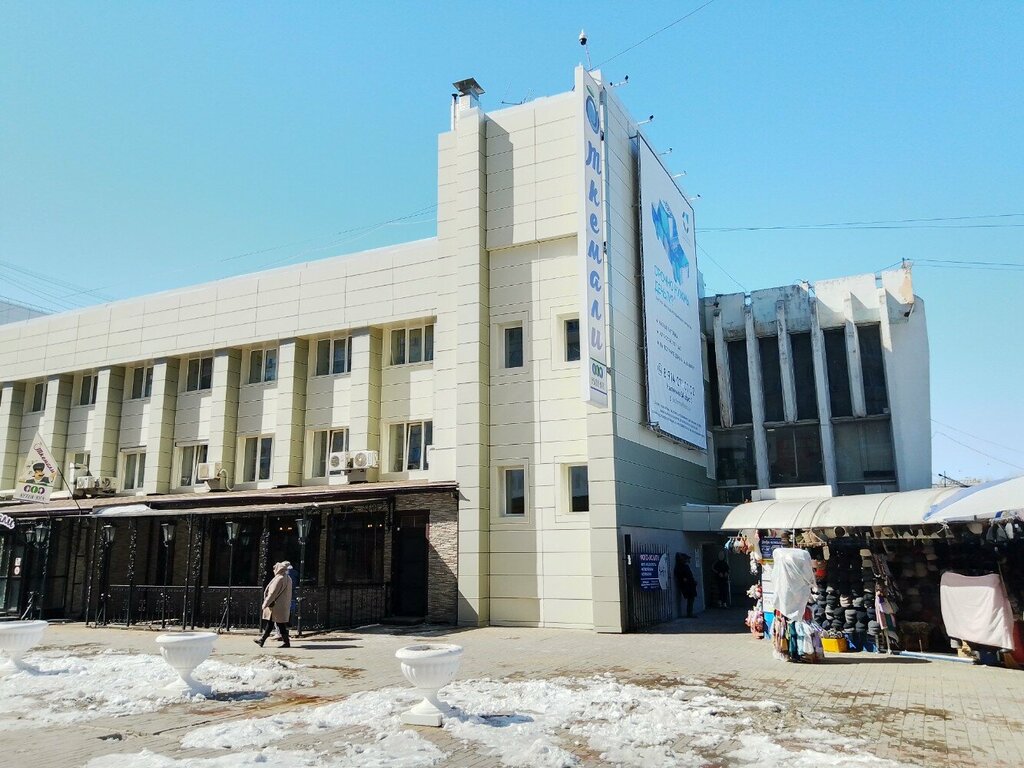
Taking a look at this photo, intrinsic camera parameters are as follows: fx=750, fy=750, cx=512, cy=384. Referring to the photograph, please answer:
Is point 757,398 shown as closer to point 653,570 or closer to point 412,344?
point 653,570

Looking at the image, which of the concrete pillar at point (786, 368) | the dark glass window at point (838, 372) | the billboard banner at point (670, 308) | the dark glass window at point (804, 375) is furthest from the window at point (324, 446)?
the dark glass window at point (838, 372)

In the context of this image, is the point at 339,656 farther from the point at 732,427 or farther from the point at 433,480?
the point at 732,427

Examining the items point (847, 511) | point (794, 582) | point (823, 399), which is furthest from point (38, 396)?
point (823, 399)

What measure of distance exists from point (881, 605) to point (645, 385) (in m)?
8.30

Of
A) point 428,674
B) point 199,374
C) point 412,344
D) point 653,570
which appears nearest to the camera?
point 428,674

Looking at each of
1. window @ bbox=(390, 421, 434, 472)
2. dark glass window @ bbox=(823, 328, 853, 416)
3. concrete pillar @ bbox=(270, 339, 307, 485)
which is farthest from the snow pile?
dark glass window @ bbox=(823, 328, 853, 416)

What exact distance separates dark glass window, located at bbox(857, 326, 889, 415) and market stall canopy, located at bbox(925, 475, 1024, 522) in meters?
12.6

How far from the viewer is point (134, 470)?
1083 inches

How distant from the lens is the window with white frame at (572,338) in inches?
791

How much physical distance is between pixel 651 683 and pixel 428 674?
4091 mm

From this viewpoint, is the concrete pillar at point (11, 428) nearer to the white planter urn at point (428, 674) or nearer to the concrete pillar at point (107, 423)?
the concrete pillar at point (107, 423)

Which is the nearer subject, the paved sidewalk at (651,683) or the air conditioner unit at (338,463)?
the paved sidewalk at (651,683)

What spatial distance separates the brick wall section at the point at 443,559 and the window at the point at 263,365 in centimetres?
828

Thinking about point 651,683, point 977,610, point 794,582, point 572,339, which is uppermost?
point 572,339
